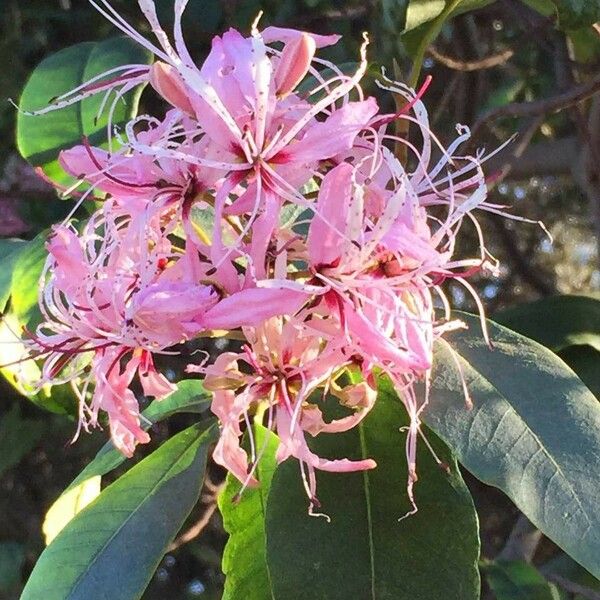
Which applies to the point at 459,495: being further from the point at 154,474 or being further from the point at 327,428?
the point at 154,474

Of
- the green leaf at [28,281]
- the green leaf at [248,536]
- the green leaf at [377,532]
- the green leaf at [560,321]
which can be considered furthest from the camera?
the green leaf at [560,321]

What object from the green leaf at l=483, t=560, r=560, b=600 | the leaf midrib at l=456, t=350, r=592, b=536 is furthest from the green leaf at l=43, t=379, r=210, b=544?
the green leaf at l=483, t=560, r=560, b=600

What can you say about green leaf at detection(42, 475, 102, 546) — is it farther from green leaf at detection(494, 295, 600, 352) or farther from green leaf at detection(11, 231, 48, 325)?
green leaf at detection(494, 295, 600, 352)

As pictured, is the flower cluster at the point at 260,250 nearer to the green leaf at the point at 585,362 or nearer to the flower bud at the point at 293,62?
the flower bud at the point at 293,62

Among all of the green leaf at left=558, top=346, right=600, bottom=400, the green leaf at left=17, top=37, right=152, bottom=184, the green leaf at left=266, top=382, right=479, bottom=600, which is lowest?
the green leaf at left=558, top=346, right=600, bottom=400

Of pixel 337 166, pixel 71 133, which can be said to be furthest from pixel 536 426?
pixel 71 133

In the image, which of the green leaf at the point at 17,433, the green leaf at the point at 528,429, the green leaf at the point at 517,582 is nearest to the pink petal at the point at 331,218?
the green leaf at the point at 528,429
